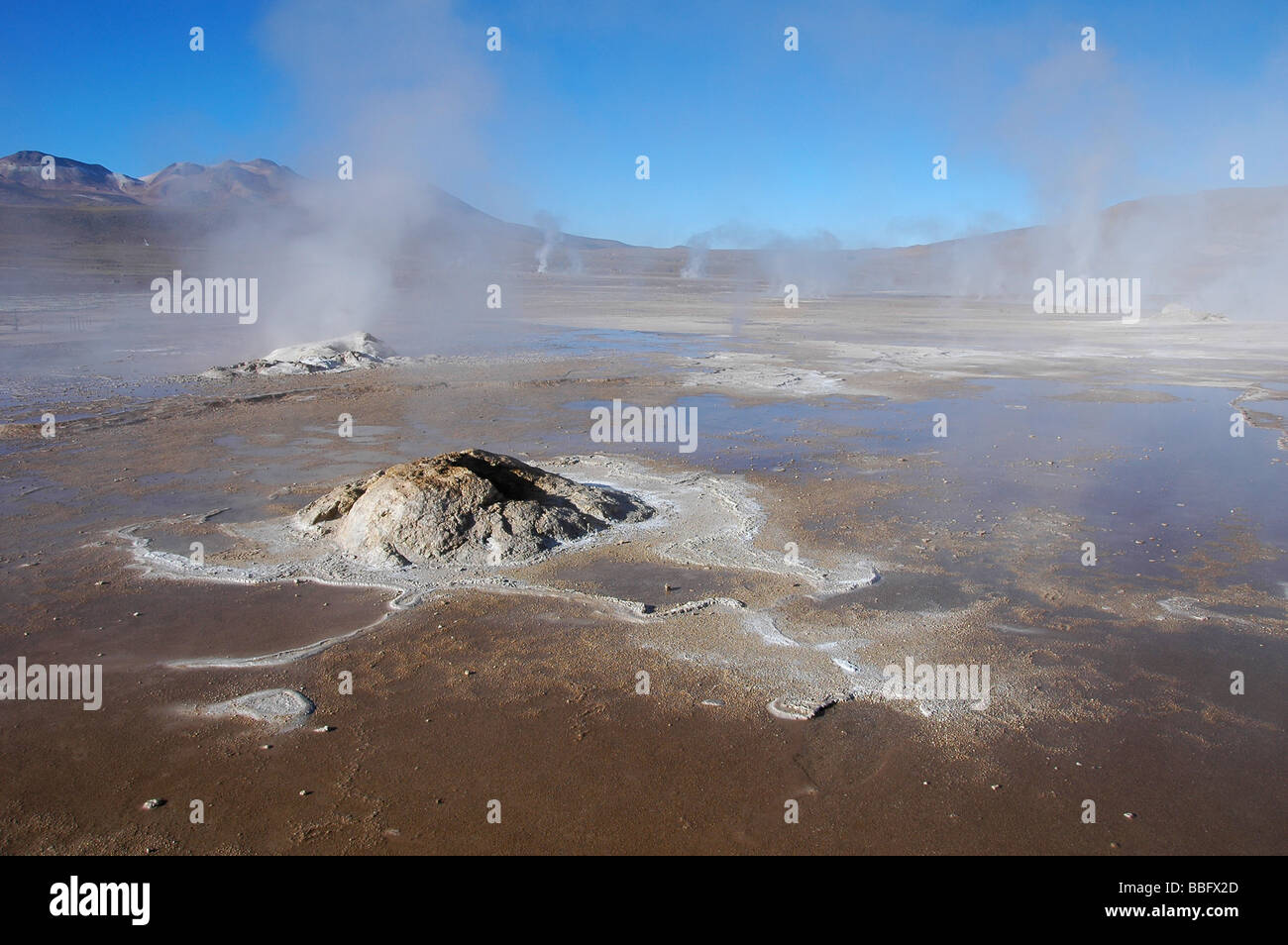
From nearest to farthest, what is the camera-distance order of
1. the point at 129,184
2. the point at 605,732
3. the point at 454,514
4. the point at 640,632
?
the point at 605,732
the point at 640,632
the point at 454,514
the point at 129,184

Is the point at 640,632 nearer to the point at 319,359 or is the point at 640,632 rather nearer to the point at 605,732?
the point at 605,732

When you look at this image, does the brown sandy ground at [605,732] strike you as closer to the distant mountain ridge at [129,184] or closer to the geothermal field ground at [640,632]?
the geothermal field ground at [640,632]

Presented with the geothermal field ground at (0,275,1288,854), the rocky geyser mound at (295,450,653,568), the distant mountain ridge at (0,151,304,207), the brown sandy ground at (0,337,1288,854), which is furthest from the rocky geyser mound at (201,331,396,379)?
the distant mountain ridge at (0,151,304,207)

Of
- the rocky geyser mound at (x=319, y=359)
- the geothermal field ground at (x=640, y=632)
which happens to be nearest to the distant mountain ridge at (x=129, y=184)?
the rocky geyser mound at (x=319, y=359)

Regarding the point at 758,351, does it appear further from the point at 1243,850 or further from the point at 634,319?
the point at 1243,850

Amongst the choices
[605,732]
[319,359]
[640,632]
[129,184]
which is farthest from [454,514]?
[129,184]
